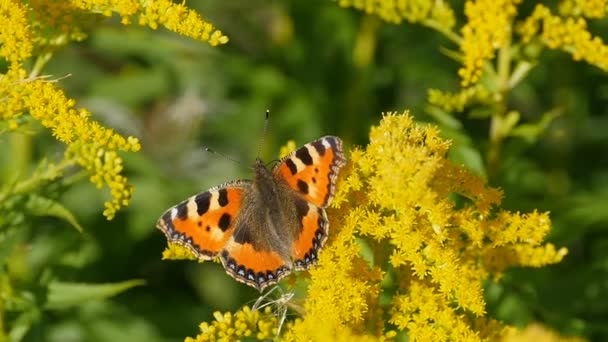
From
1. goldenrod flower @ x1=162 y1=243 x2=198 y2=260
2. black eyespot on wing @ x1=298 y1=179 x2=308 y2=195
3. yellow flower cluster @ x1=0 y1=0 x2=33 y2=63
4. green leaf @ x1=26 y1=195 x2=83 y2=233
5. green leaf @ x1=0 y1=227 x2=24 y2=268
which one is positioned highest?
black eyespot on wing @ x1=298 y1=179 x2=308 y2=195

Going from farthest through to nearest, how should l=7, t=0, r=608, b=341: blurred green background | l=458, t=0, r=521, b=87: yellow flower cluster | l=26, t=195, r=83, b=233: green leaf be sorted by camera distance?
l=7, t=0, r=608, b=341: blurred green background, l=458, t=0, r=521, b=87: yellow flower cluster, l=26, t=195, r=83, b=233: green leaf

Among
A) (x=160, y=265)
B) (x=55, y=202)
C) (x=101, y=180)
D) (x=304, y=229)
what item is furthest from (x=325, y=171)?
(x=160, y=265)

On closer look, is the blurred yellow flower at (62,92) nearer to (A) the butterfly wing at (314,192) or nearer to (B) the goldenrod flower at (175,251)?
(B) the goldenrod flower at (175,251)

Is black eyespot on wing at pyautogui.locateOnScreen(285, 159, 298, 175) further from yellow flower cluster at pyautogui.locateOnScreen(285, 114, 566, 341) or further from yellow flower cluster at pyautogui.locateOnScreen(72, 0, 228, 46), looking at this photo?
yellow flower cluster at pyautogui.locateOnScreen(72, 0, 228, 46)

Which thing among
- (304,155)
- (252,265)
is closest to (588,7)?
(304,155)

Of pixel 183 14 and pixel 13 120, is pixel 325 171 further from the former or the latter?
pixel 13 120

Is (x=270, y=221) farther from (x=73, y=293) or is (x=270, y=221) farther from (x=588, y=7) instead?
(x=588, y=7)

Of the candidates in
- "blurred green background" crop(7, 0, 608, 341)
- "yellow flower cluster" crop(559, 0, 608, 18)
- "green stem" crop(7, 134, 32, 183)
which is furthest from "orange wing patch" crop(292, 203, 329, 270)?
"green stem" crop(7, 134, 32, 183)

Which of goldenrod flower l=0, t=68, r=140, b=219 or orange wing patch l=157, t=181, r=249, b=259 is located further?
orange wing patch l=157, t=181, r=249, b=259
